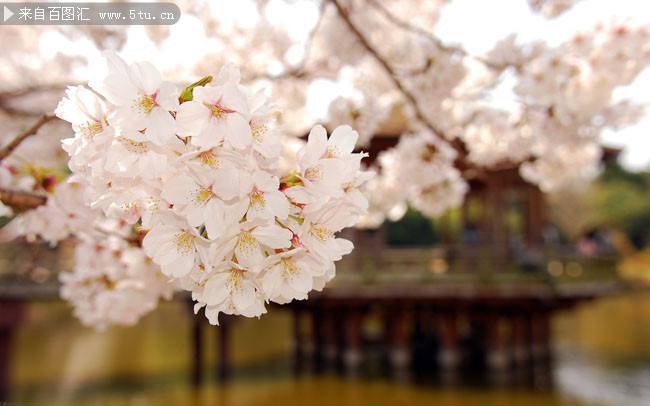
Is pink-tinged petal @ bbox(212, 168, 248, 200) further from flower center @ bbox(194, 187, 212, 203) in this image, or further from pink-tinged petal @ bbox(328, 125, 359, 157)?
pink-tinged petal @ bbox(328, 125, 359, 157)

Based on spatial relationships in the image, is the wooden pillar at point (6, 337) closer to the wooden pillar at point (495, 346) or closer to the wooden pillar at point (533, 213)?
the wooden pillar at point (495, 346)

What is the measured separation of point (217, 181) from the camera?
91cm

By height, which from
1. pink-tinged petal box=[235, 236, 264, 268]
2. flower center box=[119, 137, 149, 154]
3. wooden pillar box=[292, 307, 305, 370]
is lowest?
wooden pillar box=[292, 307, 305, 370]

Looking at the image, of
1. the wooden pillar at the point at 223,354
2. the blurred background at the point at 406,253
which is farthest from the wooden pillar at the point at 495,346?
the wooden pillar at the point at 223,354

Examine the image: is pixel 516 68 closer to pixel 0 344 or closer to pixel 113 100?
pixel 113 100

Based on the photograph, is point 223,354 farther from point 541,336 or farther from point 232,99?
point 232,99

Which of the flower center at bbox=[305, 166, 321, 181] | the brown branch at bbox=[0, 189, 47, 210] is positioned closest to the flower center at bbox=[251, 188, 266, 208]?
the flower center at bbox=[305, 166, 321, 181]

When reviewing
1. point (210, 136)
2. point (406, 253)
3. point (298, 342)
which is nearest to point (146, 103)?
point (210, 136)

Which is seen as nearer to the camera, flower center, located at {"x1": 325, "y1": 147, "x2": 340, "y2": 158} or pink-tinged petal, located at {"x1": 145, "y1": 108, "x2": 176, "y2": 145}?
pink-tinged petal, located at {"x1": 145, "y1": 108, "x2": 176, "y2": 145}

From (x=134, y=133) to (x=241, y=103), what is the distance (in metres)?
0.18

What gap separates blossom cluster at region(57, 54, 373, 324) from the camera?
93cm

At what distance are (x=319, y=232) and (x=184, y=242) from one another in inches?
9.1

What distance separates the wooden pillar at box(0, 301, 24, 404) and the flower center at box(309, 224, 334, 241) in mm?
11183

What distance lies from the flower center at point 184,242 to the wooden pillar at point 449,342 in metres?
12.3
